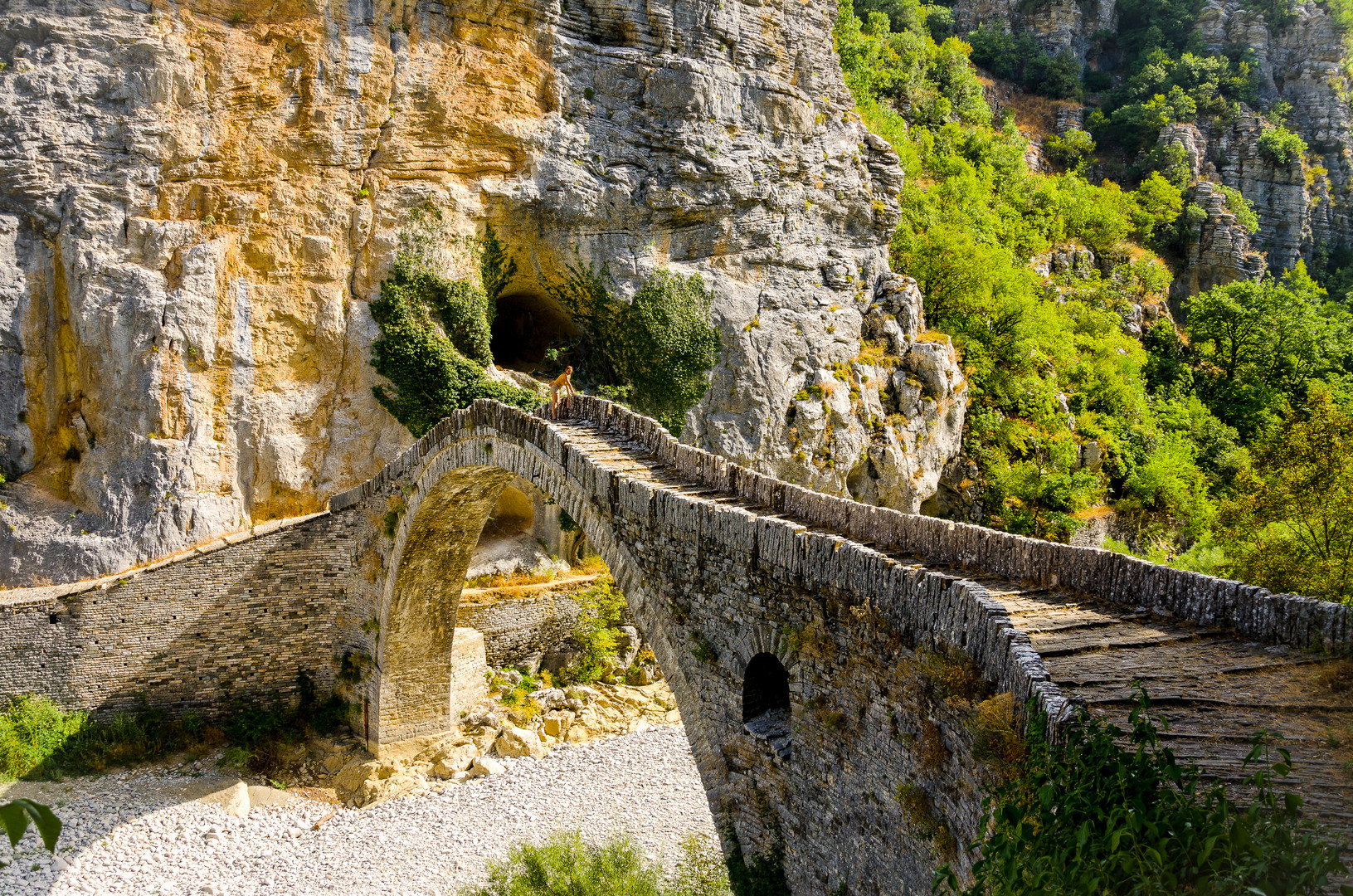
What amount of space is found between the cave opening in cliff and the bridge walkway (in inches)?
734

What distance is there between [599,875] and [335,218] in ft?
50.1

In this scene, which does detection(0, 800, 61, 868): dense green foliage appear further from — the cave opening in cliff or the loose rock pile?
the cave opening in cliff

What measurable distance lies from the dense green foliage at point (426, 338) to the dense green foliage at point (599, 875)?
10886mm

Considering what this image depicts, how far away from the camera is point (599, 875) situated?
34.8 ft

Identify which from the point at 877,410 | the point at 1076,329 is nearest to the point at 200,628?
the point at 877,410

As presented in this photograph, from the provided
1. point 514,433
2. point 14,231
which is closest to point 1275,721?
point 514,433

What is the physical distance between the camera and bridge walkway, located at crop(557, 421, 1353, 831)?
3.80m

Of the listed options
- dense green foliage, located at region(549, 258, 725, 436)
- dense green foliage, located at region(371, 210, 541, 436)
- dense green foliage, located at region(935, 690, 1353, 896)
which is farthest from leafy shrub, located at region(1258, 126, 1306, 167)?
dense green foliage, located at region(935, 690, 1353, 896)

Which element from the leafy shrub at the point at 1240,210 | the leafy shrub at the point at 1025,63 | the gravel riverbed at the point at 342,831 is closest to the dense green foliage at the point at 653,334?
the gravel riverbed at the point at 342,831

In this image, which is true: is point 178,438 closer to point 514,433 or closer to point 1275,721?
point 514,433

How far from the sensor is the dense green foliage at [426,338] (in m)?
19.3

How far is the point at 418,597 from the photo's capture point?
15031 mm

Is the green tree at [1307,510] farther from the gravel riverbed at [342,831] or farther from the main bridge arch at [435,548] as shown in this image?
the main bridge arch at [435,548]

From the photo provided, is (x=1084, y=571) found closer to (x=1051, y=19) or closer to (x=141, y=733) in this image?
(x=141, y=733)
